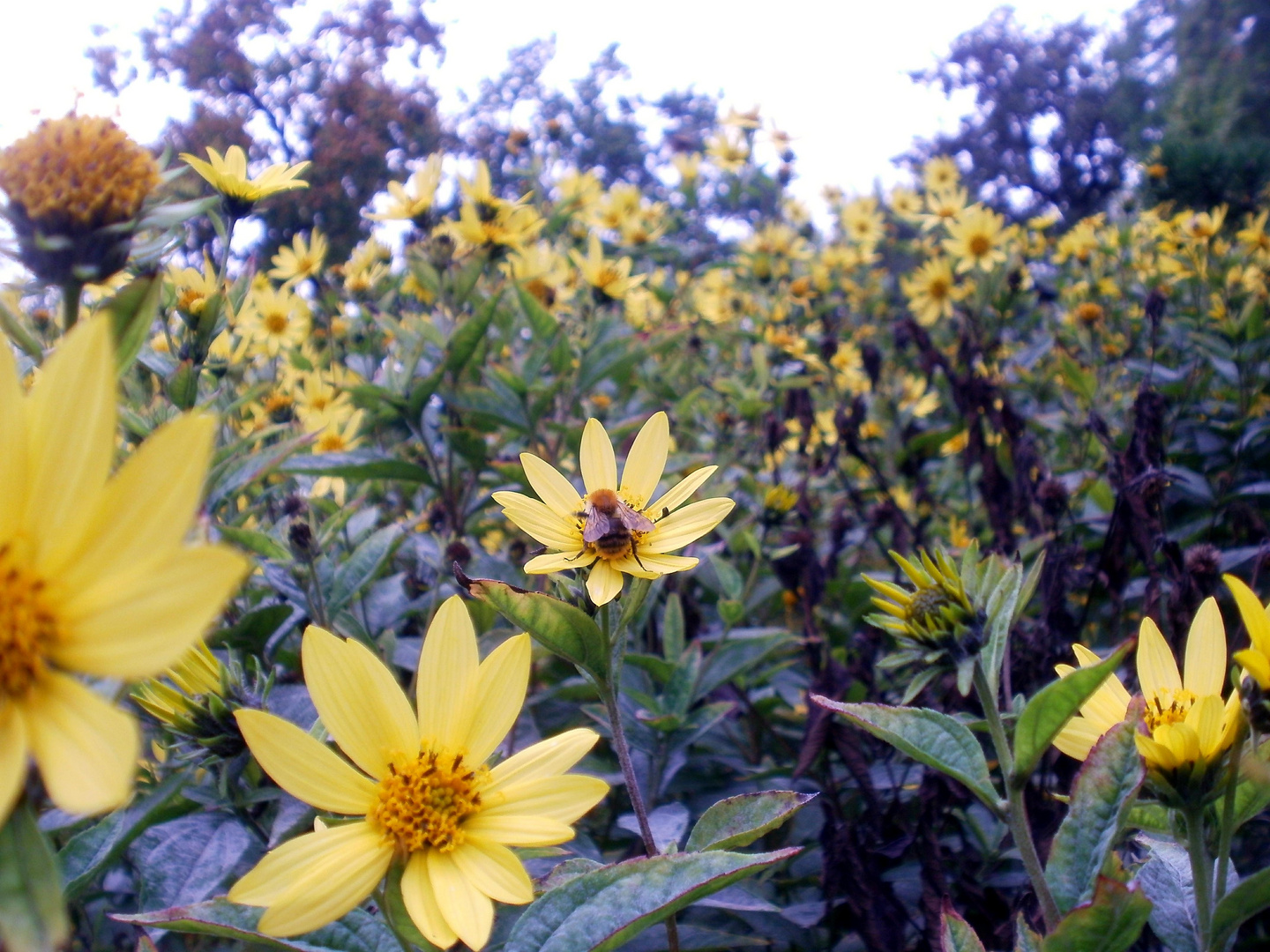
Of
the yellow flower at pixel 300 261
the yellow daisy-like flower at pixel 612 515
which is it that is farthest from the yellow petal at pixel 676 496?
the yellow flower at pixel 300 261

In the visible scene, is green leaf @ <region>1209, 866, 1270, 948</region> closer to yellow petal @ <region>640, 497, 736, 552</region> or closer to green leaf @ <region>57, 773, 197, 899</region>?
yellow petal @ <region>640, 497, 736, 552</region>

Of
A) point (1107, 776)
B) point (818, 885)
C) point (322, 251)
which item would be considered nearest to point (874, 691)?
point (818, 885)

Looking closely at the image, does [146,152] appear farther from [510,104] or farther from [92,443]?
[510,104]

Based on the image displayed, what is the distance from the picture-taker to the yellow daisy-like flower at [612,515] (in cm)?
95

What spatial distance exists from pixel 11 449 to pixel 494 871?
46 cm

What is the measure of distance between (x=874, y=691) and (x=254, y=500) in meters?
1.29

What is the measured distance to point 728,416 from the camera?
273cm

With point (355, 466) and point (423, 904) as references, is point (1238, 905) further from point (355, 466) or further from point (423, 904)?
point (355, 466)

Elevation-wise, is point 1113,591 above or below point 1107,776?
above

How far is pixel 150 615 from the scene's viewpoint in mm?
478

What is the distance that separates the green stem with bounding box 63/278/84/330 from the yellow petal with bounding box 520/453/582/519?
20.0 inches

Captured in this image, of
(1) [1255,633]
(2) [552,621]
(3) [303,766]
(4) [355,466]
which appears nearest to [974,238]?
(4) [355,466]

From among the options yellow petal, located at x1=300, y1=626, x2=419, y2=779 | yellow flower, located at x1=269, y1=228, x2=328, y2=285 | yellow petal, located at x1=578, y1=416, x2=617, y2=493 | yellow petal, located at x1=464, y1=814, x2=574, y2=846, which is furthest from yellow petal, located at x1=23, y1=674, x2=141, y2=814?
yellow flower, located at x1=269, y1=228, x2=328, y2=285

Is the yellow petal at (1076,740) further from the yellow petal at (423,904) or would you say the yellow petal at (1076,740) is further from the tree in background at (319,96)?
the tree in background at (319,96)
